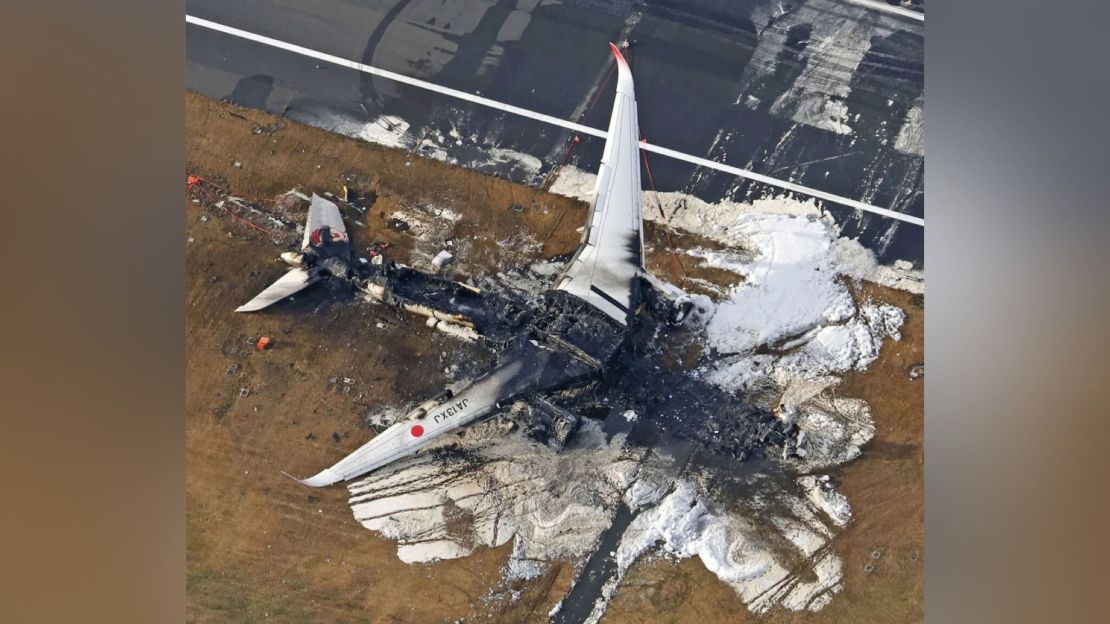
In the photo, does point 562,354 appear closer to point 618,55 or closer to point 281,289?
point 281,289

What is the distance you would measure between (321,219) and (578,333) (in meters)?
5.45

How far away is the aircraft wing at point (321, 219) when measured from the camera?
12383mm

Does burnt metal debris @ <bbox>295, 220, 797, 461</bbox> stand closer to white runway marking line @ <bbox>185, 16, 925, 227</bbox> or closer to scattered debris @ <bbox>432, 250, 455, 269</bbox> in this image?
scattered debris @ <bbox>432, 250, 455, 269</bbox>

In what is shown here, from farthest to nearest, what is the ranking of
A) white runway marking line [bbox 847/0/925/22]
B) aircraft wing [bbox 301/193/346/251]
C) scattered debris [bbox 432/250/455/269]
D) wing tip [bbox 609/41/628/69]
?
white runway marking line [bbox 847/0/925/22] < wing tip [bbox 609/41/628/69] < scattered debris [bbox 432/250/455/269] < aircraft wing [bbox 301/193/346/251]

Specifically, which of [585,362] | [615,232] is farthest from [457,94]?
[585,362]

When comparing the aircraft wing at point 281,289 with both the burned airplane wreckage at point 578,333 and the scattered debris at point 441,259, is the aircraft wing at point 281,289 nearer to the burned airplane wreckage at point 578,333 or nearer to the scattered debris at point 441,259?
the burned airplane wreckage at point 578,333

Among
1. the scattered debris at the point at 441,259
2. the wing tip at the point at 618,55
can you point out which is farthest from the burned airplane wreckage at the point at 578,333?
the wing tip at the point at 618,55

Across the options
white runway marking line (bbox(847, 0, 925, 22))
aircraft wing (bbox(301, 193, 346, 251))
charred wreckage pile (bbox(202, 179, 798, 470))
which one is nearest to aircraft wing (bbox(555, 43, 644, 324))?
charred wreckage pile (bbox(202, 179, 798, 470))

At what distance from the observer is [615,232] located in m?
12.3

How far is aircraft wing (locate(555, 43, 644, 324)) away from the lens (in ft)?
39.4

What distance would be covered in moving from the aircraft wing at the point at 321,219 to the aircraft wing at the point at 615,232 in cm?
446

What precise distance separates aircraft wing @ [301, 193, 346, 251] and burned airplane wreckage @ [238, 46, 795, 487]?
2 cm
